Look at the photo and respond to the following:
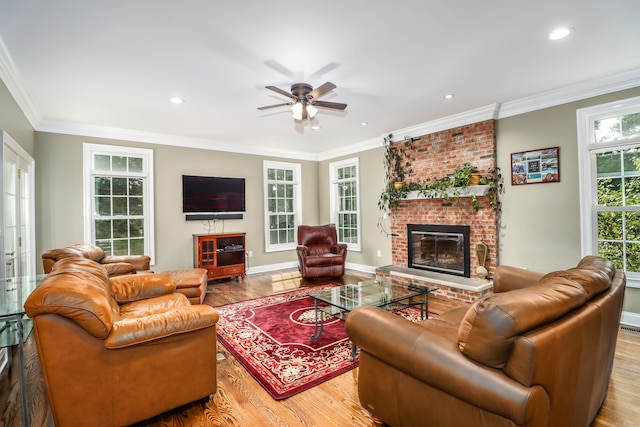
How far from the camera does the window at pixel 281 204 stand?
6703mm

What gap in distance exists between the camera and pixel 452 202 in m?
4.88

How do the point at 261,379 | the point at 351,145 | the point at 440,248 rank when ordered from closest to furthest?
the point at 261,379, the point at 440,248, the point at 351,145

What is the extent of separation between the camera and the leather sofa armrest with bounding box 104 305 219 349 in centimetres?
169

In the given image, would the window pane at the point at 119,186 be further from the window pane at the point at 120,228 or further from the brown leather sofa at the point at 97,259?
the brown leather sofa at the point at 97,259

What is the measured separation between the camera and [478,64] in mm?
3088

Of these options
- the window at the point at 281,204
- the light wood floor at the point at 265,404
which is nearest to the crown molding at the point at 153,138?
the window at the point at 281,204

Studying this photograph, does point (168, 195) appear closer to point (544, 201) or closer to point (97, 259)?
point (97, 259)

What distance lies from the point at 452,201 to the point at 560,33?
2671 mm

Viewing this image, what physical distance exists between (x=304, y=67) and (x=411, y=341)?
8.68 feet

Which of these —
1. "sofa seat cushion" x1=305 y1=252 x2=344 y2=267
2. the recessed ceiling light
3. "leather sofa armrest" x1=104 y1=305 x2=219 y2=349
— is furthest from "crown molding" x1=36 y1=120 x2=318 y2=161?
the recessed ceiling light

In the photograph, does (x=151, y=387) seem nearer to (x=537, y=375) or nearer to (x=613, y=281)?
(x=537, y=375)

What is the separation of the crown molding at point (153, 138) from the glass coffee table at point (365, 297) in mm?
4048

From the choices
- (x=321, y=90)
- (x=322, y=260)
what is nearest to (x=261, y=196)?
(x=322, y=260)

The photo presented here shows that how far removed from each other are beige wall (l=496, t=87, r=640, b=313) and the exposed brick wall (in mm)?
174
